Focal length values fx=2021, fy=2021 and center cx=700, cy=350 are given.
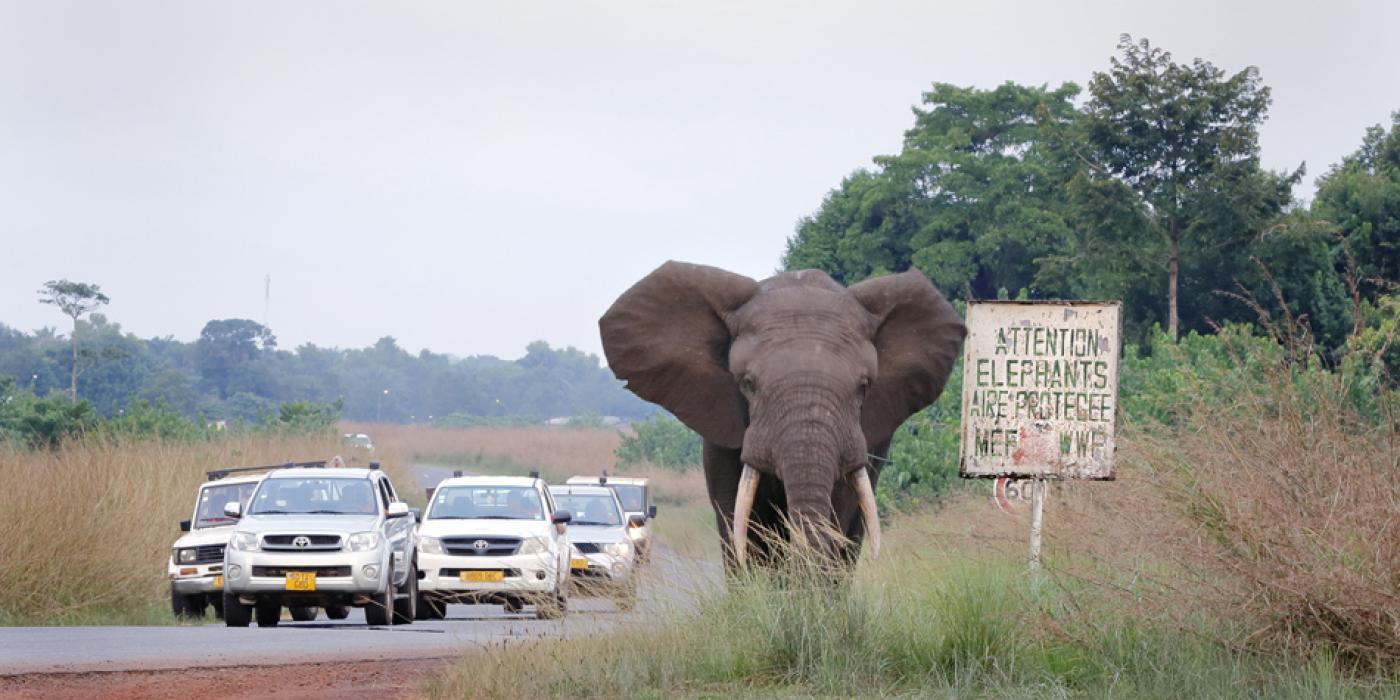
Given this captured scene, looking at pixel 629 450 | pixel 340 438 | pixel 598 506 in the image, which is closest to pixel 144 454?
pixel 598 506

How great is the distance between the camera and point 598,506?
30.0 metres

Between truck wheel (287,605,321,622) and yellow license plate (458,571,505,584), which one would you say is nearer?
yellow license plate (458,571,505,584)

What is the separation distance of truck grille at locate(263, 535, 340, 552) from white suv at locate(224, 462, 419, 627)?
10mm

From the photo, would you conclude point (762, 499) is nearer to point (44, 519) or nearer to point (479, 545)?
point (479, 545)

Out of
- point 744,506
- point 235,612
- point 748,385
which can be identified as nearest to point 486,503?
point 235,612

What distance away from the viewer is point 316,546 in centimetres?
2117

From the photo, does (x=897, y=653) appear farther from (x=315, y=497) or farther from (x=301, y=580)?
(x=315, y=497)

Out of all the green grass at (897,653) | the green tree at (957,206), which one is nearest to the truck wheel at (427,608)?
the green grass at (897,653)

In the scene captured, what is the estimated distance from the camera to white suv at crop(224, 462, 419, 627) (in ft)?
69.4

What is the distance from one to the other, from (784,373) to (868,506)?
1045mm

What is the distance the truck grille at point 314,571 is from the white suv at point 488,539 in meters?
2.37

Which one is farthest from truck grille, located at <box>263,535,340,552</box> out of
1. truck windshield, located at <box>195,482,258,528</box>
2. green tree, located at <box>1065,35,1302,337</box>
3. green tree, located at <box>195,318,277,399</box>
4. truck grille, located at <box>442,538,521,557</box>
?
green tree, located at <box>195,318,277,399</box>

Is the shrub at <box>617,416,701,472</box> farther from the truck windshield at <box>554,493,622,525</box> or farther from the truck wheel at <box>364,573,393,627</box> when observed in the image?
the truck wheel at <box>364,573,393,627</box>

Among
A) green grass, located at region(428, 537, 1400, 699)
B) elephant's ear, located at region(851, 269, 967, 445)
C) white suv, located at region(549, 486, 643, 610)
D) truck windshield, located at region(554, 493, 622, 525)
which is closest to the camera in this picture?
green grass, located at region(428, 537, 1400, 699)
